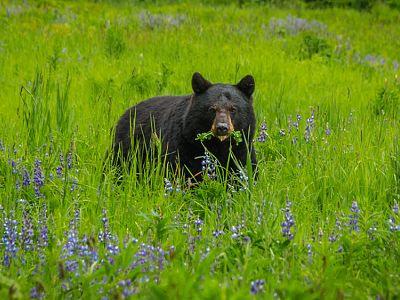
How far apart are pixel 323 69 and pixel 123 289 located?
266 inches

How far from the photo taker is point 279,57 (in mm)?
9156

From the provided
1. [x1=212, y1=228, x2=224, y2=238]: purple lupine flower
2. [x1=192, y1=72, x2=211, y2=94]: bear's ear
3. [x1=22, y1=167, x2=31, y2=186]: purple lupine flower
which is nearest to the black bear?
[x1=192, y1=72, x2=211, y2=94]: bear's ear

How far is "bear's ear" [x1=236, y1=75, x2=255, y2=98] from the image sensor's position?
4980 millimetres

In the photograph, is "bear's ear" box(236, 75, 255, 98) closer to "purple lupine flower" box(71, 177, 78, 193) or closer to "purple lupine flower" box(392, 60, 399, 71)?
"purple lupine flower" box(71, 177, 78, 193)

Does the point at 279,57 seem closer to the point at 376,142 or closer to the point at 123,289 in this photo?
the point at 376,142

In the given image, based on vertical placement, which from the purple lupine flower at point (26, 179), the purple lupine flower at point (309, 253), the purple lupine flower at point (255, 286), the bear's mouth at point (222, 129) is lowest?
the purple lupine flower at point (26, 179)

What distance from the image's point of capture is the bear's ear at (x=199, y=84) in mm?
4930

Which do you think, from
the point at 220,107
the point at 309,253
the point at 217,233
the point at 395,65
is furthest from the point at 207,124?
the point at 395,65

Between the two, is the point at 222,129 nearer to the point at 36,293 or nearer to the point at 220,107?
the point at 220,107

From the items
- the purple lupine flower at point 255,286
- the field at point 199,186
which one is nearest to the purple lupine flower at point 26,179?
the field at point 199,186

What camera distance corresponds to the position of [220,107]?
187 inches

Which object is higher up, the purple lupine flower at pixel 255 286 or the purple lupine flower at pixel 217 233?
the purple lupine flower at pixel 255 286

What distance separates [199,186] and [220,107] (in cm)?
77

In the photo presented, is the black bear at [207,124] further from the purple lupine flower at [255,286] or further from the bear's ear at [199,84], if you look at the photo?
the purple lupine flower at [255,286]
